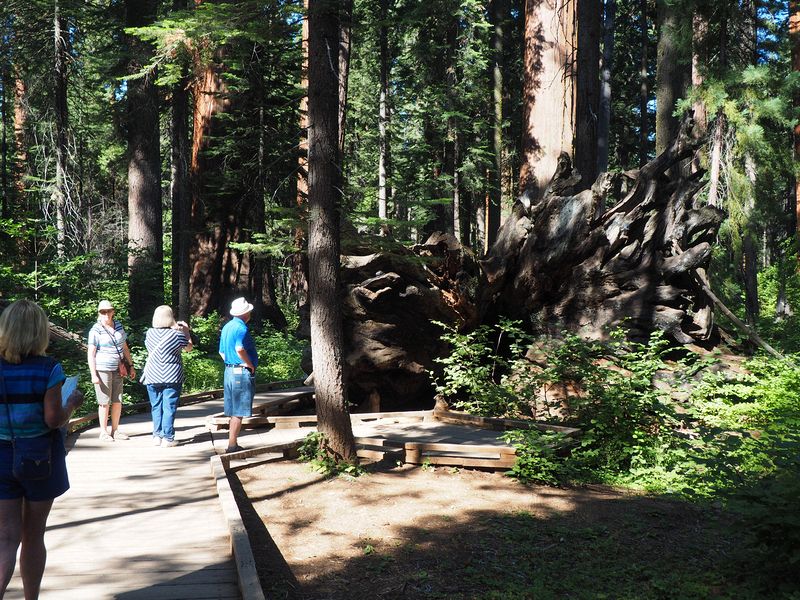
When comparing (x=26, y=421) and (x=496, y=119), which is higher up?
(x=496, y=119)

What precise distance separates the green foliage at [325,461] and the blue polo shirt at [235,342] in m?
1.33

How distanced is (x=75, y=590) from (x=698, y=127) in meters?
19.0

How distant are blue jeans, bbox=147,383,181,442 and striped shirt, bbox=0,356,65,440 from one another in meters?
5.75

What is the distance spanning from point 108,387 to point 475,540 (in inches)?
244

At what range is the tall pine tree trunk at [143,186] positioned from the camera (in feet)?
59.6

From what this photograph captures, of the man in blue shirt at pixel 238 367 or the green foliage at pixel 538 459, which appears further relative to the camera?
the man in blue shirt at pixel 238 367

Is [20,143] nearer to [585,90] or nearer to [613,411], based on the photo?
[585,90]

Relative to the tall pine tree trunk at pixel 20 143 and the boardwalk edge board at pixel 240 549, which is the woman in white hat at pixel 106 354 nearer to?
the boardwalk edge board at pixel 240 549

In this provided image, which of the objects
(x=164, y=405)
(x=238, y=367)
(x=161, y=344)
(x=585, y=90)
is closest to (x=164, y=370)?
(x=161, y=344)

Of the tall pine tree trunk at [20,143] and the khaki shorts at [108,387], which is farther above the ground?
the tall pine tree trunk at [20,143]

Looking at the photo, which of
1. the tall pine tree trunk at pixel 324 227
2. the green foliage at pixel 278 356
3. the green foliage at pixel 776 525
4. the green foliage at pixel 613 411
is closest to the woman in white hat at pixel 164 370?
the tall pine tree trunk at pixel 324 227

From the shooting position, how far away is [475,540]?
6340 millimetres

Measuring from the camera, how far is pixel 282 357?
19.9 m

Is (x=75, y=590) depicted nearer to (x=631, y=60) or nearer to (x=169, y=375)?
(x=169, y=375)
